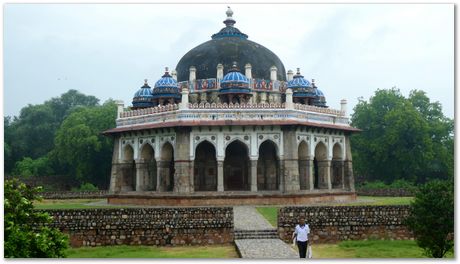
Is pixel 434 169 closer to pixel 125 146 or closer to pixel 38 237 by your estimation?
pixel 125 146

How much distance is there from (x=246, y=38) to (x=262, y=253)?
22.6 meters

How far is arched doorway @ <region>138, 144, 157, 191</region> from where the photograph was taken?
28578 millimetres

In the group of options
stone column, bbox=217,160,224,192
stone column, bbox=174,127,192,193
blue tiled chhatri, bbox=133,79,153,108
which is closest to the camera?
stone column, bbox=217,160,224,192

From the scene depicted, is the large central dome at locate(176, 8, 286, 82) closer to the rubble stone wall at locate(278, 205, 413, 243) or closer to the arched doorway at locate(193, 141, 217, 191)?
the arched doorway at locate(193, 141, 217, 191)

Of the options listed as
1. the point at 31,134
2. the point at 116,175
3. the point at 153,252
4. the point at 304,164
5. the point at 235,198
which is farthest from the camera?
the point at 31,134

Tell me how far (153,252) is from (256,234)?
9.39 feet

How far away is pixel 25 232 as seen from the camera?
34.6ft

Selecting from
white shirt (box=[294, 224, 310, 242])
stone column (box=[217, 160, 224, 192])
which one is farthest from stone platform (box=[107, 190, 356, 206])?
white shirt (box=[294, 224, 310, 242])

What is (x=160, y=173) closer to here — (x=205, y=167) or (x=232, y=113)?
(x=205, y=167)

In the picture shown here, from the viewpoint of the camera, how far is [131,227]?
46.4ft

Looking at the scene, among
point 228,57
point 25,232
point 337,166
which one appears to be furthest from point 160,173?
point 25,232

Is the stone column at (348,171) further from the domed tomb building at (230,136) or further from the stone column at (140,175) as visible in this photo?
the stone column at (140,175)

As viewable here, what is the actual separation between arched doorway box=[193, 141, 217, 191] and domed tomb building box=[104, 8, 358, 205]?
0.05 m

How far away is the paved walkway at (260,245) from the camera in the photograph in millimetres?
12102
